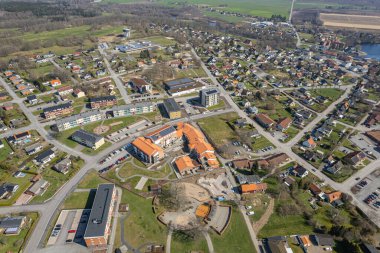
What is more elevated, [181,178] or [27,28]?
[27,28]

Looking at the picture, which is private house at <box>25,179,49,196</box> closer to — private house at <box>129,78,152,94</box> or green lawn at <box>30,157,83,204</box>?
green lawn at <box>30,157,83,204</box>

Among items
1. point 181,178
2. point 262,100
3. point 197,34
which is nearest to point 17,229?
point 181,178

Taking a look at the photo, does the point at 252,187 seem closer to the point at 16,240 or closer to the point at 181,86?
the point at 16,240

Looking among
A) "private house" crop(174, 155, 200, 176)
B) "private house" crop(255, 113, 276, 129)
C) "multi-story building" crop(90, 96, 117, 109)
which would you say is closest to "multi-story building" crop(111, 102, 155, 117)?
"multi-story building" crop(90, 96, 117, 109)

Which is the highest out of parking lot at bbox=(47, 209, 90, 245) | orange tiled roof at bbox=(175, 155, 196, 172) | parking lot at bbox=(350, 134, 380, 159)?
orange tiled roof at bbox=(175, 155, 196, 172)

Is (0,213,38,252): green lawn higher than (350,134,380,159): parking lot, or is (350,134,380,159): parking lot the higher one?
(0,213,38,252): green lawn

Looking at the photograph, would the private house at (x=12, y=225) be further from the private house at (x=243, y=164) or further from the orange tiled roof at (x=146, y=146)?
the private house at (x=243, y=164)

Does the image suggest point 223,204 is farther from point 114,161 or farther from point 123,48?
point 123,48
